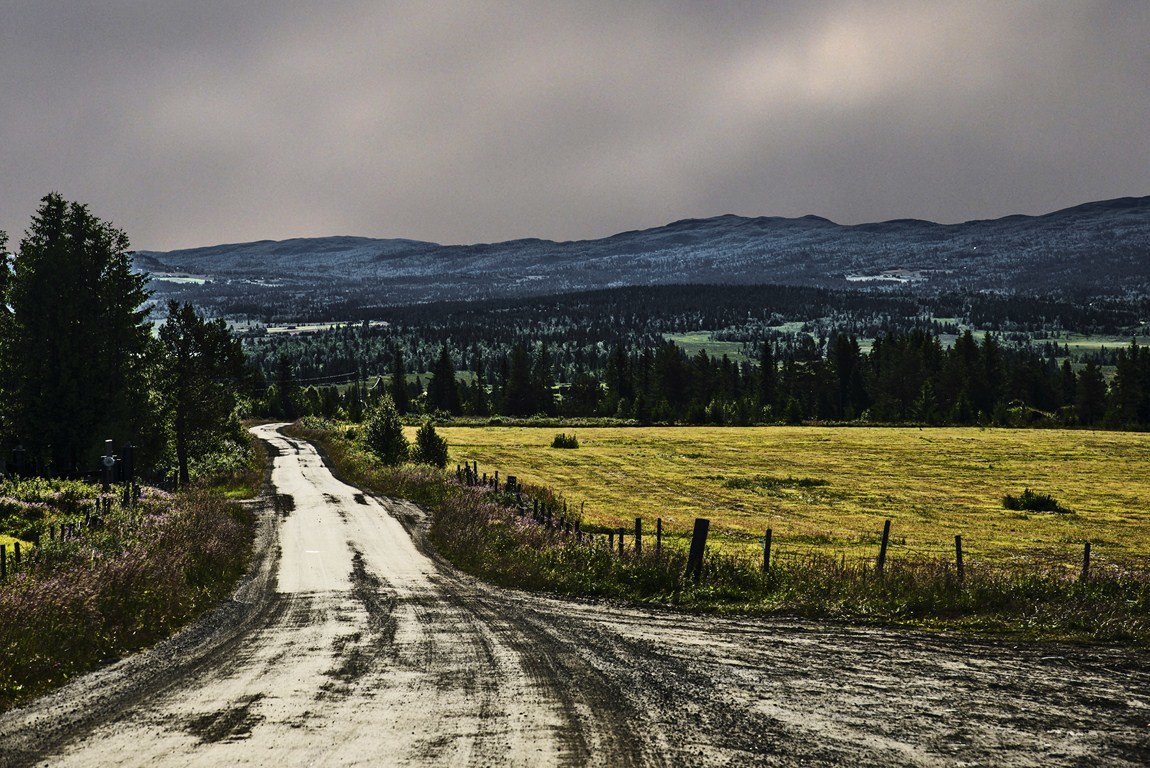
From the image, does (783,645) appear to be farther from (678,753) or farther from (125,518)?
(125,518)

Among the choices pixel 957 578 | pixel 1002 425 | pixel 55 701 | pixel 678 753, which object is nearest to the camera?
pixel 678 753

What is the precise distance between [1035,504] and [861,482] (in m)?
13.9

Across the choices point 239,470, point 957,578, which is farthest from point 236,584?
point 239,470

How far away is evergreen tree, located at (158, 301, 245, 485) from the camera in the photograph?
45.9 metres

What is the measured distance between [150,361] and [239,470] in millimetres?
11954

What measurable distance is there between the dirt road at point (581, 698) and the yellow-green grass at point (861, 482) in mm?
18451

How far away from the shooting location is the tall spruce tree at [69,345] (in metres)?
37.4

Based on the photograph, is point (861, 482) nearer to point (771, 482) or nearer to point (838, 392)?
point (771, 482)

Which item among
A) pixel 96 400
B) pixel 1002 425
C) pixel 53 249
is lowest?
pixel 1002 425

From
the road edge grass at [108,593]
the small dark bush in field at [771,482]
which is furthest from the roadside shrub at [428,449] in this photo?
the road edge grass at [108,593]

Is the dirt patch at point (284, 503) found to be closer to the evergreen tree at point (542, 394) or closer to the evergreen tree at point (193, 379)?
the evergreen tree at point (193, 379)

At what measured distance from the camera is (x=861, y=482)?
195 ft

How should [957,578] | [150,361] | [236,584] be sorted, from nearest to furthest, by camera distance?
[957,578] < [236,584] < [150,361]

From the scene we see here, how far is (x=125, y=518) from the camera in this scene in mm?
19812
